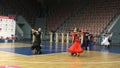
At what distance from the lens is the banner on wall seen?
1257 inches

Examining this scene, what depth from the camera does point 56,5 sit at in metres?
39.0

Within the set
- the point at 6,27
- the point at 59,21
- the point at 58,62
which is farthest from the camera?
the point at 59,21

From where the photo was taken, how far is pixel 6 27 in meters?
32.2

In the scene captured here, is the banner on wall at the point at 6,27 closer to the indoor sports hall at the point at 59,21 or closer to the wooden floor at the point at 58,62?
the indoor sports hall at the point at 59,21

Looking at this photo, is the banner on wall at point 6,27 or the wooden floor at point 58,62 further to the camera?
the banner on wall at point 6,27

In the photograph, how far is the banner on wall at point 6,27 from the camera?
3194 cm

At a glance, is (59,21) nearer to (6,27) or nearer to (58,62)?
(6,27)

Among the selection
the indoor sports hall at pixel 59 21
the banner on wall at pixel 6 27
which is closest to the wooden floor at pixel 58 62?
the indoor sports hall at pixel 59 21

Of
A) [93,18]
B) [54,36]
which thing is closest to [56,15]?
[54,36]

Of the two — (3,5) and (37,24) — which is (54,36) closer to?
(37,24)

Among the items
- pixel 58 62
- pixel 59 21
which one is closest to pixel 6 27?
pixel 59 21

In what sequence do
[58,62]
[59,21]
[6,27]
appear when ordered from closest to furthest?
[58,62], [6,27], [59,21]

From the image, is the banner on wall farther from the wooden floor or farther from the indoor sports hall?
the wooden floor

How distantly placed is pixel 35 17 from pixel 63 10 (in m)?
5.09
